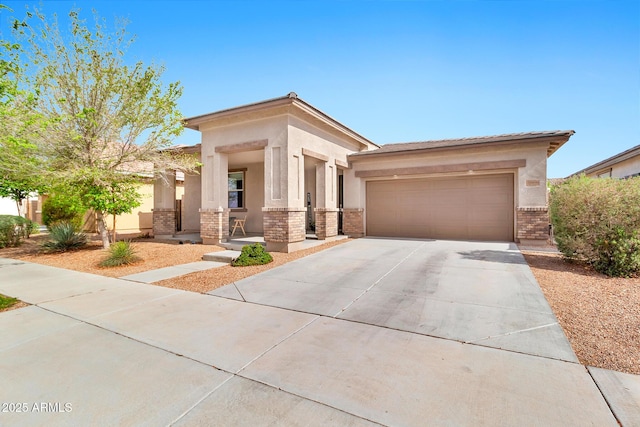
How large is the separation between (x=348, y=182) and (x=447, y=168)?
4.26m

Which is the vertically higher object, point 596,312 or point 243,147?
point 243,147

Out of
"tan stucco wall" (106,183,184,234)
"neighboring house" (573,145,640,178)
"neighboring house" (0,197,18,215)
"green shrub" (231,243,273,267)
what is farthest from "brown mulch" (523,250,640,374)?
"neighboring house" (0,197,18,215)

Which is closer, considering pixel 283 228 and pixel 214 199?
pixel 283 228

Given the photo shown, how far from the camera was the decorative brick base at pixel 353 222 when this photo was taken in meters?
13.4

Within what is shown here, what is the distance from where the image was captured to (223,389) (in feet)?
8.21

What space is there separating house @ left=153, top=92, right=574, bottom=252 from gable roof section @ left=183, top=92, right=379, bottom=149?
0.03m

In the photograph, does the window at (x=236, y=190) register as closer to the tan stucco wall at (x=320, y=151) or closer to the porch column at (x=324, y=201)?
the tan stucco wall at (x=320, y=151)

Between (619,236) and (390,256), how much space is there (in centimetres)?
503

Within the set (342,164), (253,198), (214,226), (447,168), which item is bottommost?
(214,226)

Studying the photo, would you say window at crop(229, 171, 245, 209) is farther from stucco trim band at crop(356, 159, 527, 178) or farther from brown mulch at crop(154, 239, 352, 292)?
brown mulch at crop(154, 239, 352, 292)

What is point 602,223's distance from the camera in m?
6.64

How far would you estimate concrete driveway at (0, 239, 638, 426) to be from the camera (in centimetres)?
223

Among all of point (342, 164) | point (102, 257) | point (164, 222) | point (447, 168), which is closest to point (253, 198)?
point (164, 222)

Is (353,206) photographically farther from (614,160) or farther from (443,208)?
(614,160)
